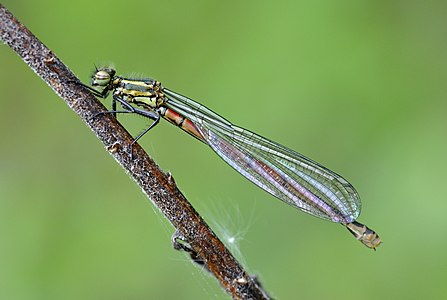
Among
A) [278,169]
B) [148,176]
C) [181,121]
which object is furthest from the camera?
[181,121]

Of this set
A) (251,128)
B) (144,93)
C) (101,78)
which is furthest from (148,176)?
(251,128)

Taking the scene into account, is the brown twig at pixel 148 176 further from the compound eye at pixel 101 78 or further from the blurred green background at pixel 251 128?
the blurred green background at pixel 251 128

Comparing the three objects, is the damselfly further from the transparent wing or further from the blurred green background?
the blurred green background

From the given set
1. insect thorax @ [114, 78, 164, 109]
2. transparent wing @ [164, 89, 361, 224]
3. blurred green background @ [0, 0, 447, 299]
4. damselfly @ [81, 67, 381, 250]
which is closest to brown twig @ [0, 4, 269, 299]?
damselfly @ [81, 67, 381, 250]

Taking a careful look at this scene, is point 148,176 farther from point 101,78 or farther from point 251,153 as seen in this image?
point 251,153

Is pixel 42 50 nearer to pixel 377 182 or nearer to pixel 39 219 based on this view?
pixel 39 219

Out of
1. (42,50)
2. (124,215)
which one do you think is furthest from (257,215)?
(42,50)
